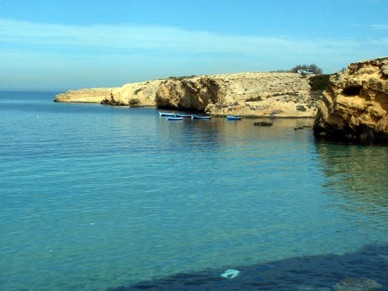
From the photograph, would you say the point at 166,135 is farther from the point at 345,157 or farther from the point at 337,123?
the point at 345,157

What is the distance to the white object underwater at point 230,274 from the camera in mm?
12078

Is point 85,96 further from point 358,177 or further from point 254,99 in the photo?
point 358,177

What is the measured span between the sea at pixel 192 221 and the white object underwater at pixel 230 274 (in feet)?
0.09

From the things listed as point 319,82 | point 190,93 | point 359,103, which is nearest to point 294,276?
point 359,103

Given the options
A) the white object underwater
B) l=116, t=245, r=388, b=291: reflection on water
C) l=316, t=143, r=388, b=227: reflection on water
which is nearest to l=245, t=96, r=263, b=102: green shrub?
l=316, t=143, r=388, b=227: reflection on water

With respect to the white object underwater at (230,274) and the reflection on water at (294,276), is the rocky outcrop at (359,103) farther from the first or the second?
the white object underwater at (230,274)

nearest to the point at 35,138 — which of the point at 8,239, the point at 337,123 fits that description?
the point at 337,123

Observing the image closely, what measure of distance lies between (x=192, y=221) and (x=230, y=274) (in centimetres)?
514

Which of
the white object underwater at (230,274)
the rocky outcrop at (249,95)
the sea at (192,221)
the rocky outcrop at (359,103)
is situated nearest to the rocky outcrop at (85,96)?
the rocky outcrop at (249,95)

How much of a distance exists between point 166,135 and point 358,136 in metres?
18.9

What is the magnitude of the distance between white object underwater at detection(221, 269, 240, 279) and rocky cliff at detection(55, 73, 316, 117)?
67090mm

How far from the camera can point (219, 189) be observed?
2305cm

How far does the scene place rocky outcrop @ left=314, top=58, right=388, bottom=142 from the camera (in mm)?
40344

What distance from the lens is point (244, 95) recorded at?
88.8m
